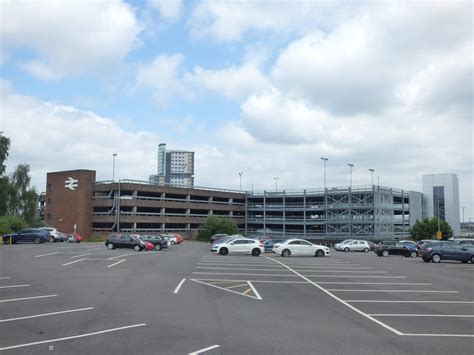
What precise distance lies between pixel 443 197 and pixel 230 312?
9221 cm

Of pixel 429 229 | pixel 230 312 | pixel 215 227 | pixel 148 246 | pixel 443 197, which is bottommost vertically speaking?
pixel 230 312

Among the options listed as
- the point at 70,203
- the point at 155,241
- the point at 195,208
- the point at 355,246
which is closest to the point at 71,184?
the point at 70,203

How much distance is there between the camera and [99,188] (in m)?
80.3

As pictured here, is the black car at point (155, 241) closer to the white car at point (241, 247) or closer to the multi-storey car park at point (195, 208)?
the white car at point (241, 247)

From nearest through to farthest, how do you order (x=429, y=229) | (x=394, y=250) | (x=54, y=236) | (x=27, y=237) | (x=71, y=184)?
(x=394, y=250) < (x=27, y=237) < (x=54, y=236) < (x=429, y=229) < (x=71, y=184)

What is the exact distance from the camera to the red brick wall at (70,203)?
78562 millimetres

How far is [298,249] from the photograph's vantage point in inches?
1364

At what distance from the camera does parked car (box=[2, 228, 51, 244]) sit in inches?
1773

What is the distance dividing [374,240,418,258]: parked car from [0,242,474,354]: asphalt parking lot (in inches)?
666

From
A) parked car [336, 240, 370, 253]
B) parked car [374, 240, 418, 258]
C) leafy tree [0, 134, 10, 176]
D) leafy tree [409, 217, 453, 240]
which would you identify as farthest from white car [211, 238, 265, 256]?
leafy tree [409, 217, 453, 240]

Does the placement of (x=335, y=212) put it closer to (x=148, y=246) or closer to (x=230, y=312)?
(x=148, y=246)

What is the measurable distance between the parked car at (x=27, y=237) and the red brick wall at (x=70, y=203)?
30.7m

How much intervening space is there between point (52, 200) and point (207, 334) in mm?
79912

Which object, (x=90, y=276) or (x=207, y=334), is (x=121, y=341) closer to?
(x=207, y=334)
